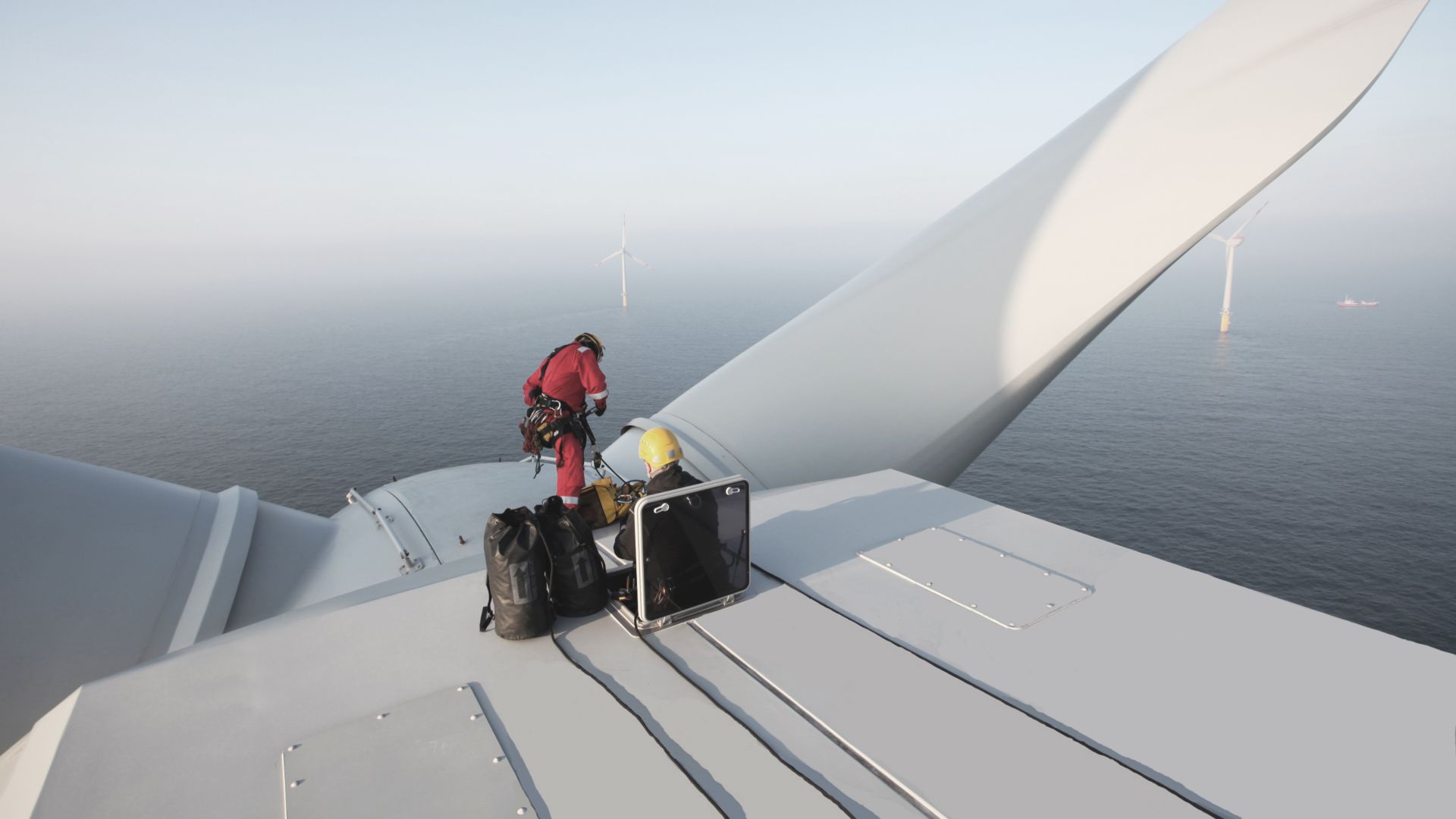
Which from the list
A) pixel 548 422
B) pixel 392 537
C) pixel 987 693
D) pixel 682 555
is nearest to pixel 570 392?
pixel 548 422

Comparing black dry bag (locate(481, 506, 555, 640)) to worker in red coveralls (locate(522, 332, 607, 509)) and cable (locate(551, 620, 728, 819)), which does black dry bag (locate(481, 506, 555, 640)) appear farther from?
worker in red coveralls (locate(522, 332, 607, 509))

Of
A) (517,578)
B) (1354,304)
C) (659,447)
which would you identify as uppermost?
(1354,304)

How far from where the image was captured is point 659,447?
4.86 meters

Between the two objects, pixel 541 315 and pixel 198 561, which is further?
pixel 541 315

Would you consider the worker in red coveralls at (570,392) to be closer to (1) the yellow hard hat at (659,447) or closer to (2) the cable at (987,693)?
(1) the yellow hard hat at (659,447)

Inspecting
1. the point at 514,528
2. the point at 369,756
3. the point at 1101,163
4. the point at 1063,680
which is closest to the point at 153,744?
the point at 369,756

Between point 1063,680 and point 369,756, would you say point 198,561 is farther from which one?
point 1063,680

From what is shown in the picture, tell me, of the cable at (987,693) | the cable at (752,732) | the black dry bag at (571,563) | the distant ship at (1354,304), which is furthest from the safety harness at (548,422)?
the distant ship at (1354,304)

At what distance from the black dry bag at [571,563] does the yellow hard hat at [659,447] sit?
0.72 meters

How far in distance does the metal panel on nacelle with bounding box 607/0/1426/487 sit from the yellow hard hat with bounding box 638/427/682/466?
431 cm

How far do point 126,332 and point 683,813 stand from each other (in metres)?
238

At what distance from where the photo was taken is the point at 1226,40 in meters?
8.09

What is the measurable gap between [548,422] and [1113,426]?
2851 inches

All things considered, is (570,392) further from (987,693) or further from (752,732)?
(987,693)
